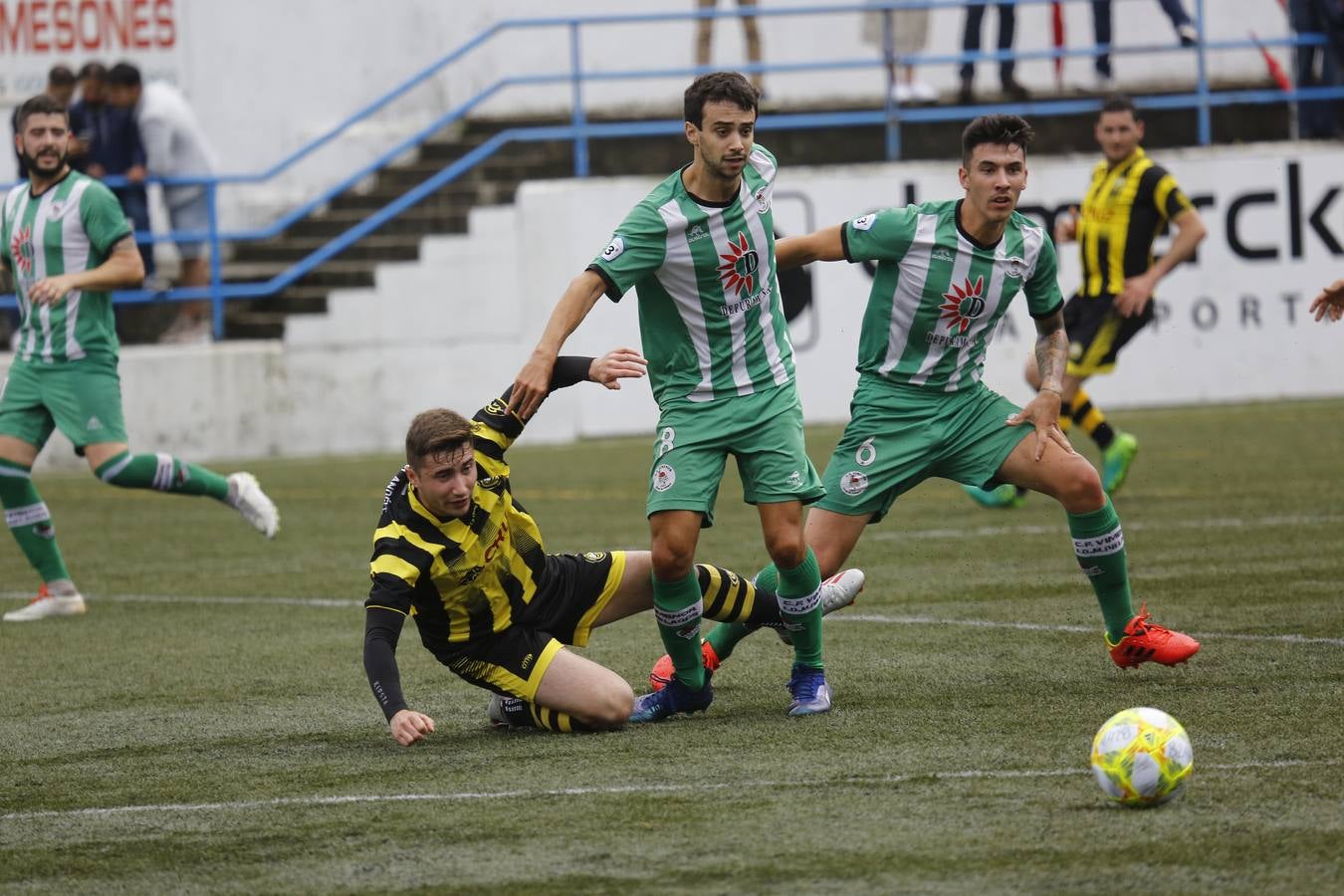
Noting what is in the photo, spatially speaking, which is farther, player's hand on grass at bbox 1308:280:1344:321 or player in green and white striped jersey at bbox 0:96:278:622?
player in green and white striped jersey at bbox 0:96:278:622

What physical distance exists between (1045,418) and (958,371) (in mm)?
401

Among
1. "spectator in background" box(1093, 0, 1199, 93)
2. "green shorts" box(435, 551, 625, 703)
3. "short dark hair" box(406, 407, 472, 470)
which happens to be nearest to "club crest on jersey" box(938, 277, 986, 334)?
"green shorts" box(435, 551, 625, 703)

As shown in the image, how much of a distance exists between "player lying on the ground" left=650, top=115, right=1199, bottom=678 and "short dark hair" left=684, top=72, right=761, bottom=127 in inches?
21.8

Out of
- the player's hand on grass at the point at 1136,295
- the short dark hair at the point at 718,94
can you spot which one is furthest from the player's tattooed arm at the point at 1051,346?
the player's hand on grass at the point at 1136,295

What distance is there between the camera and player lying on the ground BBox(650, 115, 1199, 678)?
6.50 meters

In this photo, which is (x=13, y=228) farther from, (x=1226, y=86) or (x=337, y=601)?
(x=1226, y=86)

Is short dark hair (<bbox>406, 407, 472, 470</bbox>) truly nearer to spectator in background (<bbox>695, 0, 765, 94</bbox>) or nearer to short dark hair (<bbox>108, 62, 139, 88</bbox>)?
short dark hair (<bbox>108, 62, 139, 88</bbox>)

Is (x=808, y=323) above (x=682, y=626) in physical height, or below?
above

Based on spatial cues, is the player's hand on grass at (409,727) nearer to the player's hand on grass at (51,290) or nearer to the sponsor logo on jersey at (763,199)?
the sponsor logo on jersey at (763,199)

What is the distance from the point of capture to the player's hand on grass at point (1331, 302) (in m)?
7.12

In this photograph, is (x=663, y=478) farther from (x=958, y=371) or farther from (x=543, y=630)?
(x=958, y=371)

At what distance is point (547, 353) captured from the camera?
19.0 feet

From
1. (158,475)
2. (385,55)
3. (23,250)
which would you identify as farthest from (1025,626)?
(385,55)

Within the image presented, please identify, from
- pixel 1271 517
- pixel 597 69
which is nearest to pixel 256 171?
pixel 597 69
